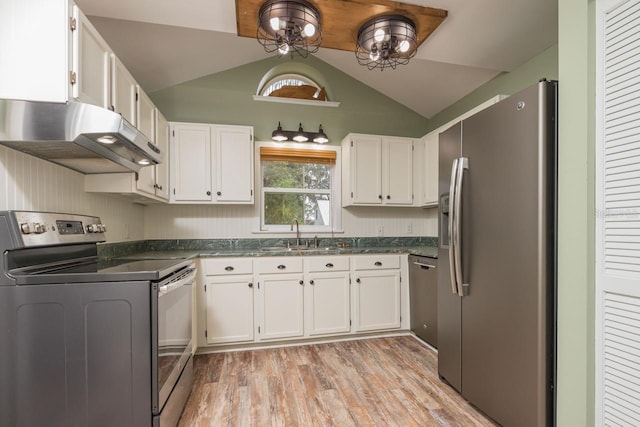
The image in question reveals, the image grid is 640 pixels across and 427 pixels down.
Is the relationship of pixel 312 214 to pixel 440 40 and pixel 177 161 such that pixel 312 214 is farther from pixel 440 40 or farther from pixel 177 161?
pixel 440 40

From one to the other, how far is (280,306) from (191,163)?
1631 mm

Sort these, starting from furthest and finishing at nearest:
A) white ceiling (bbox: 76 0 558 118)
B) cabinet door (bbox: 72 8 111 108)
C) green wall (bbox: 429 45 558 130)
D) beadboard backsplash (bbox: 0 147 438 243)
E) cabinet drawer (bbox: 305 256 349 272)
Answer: cabinet drawer (bbox: 305 256 349 272)
green wall (bbox: 429 45 558 130)
white ceiling (bbox: 76 0 558 118)
beadboard backsplash (bbox: 0 147 438 243)
cabinet door (bbox: 72 8 111 108)

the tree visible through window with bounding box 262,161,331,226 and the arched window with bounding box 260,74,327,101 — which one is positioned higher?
the arched window with bounding box 260,74,327,101

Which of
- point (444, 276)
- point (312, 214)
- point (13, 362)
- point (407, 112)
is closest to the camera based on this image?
point (13, 362)

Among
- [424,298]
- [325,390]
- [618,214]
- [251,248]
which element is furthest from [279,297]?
[618,214]

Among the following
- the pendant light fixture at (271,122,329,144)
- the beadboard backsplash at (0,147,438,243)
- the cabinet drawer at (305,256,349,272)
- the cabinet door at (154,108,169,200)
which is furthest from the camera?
the pendant light fixture at (271,122,329,144)

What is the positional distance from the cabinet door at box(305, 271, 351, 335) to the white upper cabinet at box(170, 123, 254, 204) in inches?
42.4

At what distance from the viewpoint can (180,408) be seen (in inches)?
72.2

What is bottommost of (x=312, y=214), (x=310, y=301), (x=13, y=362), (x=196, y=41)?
(x=310, y=301)

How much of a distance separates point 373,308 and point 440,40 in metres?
2.40

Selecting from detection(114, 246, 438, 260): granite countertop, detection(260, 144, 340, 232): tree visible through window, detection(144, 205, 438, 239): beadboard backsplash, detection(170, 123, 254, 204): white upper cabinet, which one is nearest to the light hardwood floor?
detection(114, 246, 438, 260): granite countertop

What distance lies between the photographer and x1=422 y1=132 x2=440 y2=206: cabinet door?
3291 mm

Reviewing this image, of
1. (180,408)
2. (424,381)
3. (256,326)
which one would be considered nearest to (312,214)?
(256,326)

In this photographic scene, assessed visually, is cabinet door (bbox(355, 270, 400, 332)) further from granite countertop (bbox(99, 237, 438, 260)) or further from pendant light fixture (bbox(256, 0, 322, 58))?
pendant light fixture (bbox(256, 0, 322, 58))
